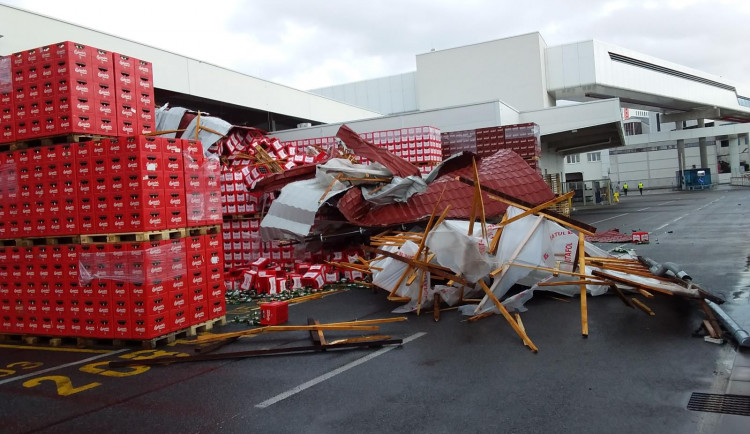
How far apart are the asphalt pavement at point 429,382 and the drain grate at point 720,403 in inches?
4.0

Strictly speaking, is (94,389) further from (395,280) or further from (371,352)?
(395,280)

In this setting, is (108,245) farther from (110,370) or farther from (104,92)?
(104,92)

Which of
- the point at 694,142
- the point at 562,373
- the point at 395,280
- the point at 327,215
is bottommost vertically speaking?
the point at 562,373

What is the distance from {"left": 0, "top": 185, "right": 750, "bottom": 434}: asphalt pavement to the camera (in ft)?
14.4

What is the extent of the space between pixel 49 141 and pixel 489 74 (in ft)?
122

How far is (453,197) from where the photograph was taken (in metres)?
12.3

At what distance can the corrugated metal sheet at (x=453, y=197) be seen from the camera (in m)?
11.9

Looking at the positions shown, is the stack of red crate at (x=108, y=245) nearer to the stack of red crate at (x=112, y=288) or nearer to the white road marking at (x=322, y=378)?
the stack of red crate at (x=112, y=288)

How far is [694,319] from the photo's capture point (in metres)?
7.08

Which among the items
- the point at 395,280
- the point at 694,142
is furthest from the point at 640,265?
the point at 694,142

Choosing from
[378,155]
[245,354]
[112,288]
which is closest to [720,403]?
[245,354]

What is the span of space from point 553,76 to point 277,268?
35.3 metres

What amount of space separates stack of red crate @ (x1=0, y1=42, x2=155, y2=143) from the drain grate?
25.6 feet

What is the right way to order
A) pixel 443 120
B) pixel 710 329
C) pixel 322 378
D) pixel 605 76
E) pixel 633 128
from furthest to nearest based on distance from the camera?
pixel 633 128 → pixel 605 76 → pixel 443 120 → pixel 710 329 → pixel 322 378
